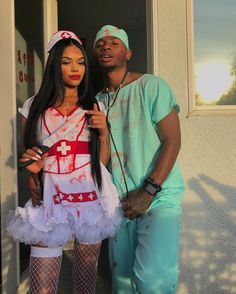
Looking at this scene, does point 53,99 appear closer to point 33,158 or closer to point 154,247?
point 33,158

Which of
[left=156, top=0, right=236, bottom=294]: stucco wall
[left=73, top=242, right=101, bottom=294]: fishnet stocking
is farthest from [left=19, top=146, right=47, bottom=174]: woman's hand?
[left=156, top=0, right=236, bottom=294]: stucco wall

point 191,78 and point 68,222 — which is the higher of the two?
point 191,78

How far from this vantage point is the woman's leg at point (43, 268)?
2080 mm

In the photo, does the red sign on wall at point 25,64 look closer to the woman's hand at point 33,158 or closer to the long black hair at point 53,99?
the long black hair at point 53,99

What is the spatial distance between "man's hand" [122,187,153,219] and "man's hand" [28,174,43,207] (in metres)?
0.48

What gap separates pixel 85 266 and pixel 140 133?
825 millimetres

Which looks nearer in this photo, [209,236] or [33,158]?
[33,158]

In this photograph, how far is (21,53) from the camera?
352cm

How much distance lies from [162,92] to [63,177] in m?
0.76

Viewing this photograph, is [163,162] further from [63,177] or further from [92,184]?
[63,177]

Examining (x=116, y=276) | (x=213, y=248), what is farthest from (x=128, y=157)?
(x=213, y=248)

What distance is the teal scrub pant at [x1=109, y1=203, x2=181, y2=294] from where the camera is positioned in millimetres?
2178

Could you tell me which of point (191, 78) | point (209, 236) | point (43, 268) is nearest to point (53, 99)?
point (43, 268)

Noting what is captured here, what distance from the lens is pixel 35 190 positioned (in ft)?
7.04
